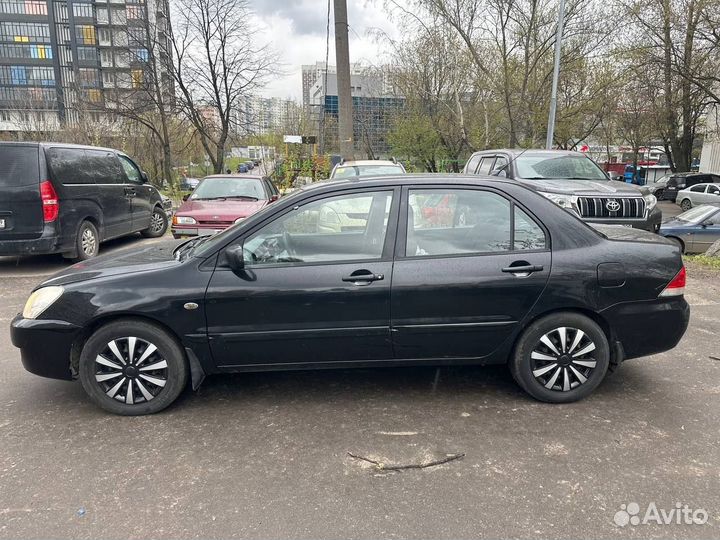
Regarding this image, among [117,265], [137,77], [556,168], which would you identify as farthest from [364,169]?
[137,77]

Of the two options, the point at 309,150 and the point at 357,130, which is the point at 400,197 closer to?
the point at 309,150

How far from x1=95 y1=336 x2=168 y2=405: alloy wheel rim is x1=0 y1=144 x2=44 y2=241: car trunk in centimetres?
519

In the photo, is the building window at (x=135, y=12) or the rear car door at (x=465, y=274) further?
the building window at (x=135, y=12)

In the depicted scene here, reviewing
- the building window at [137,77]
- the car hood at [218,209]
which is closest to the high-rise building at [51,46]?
the building window at [137,77]

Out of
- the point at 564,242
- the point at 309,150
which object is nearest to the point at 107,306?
the point at 564,242

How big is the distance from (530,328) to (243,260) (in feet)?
6.56

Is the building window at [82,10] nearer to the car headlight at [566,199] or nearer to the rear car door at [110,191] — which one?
the rear car door at [110,191]

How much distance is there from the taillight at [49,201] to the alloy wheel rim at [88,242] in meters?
0.73

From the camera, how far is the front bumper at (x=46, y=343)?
3.33 meters

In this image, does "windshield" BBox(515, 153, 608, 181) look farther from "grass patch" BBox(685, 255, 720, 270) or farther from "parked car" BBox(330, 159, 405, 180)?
"parked car" BBox(330, 159, 405, 180)

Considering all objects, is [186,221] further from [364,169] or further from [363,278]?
[363,278]

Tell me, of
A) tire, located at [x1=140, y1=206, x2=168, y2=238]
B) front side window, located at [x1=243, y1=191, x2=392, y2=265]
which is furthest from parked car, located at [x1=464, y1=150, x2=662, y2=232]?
tire, located at [x1=140, y1=206, x2=168, y2=238]

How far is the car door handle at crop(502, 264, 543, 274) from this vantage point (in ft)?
11.2

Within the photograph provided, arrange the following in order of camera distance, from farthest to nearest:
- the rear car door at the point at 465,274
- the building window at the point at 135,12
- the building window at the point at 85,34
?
the building window at the point at 85,34 → the building window at the point at 135,12 → the rear car door at the point at 465,274
